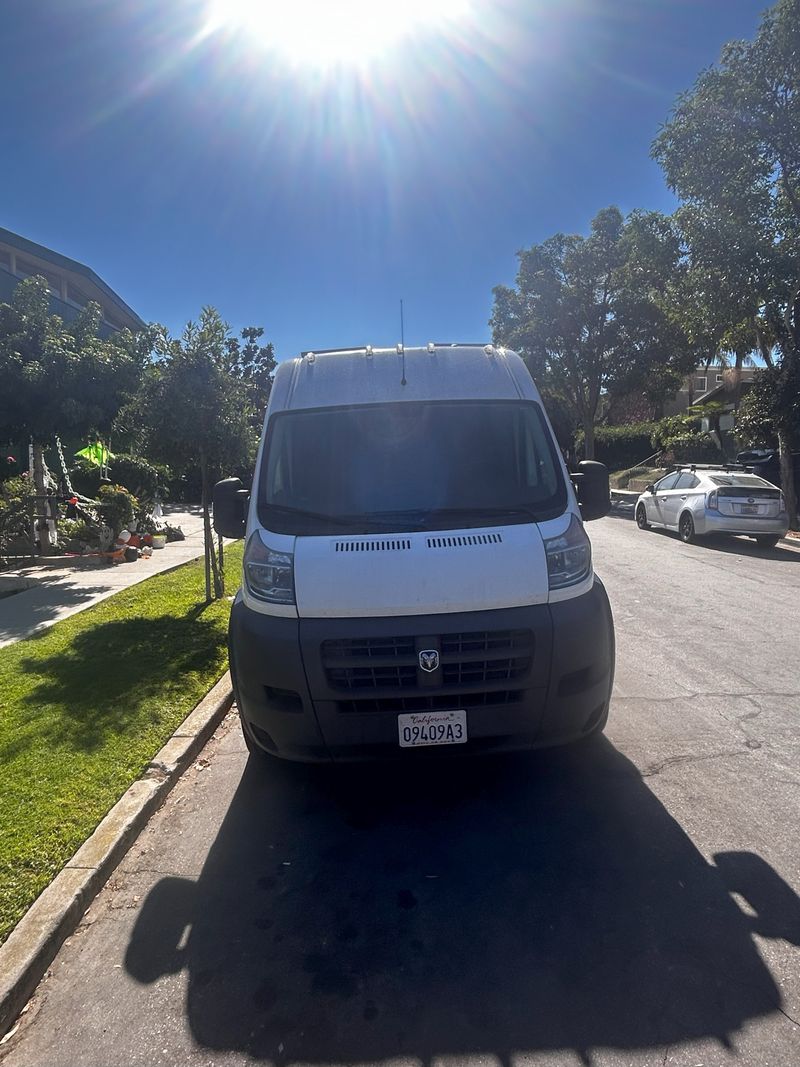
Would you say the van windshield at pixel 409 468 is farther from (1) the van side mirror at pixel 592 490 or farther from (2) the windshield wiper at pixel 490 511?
(1) the van side mirror at pixel 592 490

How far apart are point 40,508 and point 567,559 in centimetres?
1067

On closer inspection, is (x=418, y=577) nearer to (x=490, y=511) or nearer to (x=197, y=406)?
(x=490, y=511)

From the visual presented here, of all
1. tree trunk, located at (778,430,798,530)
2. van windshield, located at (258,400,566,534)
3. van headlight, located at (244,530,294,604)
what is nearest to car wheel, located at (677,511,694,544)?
tree trunk, located at (778,430,798,530)

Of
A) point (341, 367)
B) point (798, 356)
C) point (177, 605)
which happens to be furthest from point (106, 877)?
point (798, 356)

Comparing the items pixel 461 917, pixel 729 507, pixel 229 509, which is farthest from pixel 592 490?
pixel 729 507

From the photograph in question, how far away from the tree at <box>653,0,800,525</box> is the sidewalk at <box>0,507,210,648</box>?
12.8m

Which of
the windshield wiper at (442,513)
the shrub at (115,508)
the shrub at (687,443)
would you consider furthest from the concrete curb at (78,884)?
the shrub at (687,443)

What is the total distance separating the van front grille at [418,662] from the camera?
3.37 m

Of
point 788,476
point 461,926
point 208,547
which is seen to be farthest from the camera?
point 788,476

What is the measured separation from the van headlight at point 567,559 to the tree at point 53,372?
7560 millimetres

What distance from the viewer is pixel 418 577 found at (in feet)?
11.2

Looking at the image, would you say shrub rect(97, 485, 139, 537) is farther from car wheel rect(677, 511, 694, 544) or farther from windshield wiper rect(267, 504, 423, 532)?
car wheel rect(677, 511, 694, 544)

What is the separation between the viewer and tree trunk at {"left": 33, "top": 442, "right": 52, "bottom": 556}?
11.6m

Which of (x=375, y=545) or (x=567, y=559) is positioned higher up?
(x=375, y=545)
